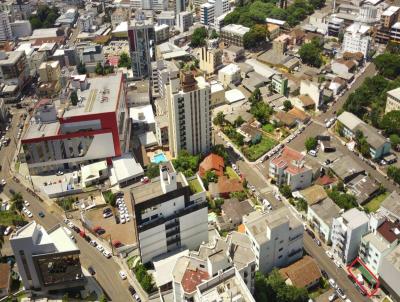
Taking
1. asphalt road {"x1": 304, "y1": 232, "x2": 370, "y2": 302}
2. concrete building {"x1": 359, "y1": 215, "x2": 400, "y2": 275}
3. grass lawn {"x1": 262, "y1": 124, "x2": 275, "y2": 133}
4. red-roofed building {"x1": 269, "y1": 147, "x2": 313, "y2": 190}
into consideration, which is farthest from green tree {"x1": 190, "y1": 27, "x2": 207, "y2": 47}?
concrete building {"x1": 359, "y1": 215, "x2": 400, "y2": 275}

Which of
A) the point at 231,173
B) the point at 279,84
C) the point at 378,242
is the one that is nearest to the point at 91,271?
the point at 231,173

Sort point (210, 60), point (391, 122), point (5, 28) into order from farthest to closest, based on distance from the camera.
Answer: point (5, 28), point (210, 60), point (391, 122)

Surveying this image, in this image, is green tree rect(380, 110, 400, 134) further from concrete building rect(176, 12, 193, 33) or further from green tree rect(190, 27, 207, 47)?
concrete building rect(176, 12, 193, 33)

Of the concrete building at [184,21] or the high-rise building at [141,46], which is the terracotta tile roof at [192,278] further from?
the concrete building at [184,21]

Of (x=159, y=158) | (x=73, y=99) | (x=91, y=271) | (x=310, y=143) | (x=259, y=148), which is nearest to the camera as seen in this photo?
(x=91, y=271)

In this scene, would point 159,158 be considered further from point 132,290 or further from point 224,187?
point 132,290

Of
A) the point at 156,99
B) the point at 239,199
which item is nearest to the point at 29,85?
the point at 156,99

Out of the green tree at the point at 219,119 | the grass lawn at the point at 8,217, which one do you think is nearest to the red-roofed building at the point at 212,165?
the green tree at the point at 219,119
